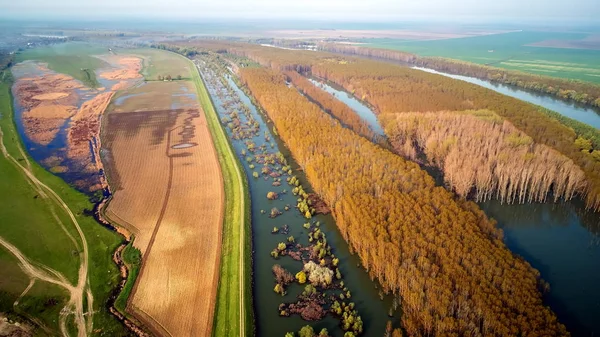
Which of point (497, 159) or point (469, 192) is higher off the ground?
point (497, 159)

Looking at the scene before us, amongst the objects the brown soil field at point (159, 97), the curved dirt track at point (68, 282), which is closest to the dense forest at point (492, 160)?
the curved dirt track at point (68, 282)

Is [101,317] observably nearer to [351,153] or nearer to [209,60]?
[351,153]

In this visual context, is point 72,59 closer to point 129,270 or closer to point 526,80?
point 129,270

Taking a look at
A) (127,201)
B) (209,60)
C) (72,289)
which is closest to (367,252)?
(72,289)

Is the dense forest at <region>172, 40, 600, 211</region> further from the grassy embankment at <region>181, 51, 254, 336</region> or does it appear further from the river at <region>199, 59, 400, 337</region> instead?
the grassy embankment at <region>181, 51, 254, 336</region>

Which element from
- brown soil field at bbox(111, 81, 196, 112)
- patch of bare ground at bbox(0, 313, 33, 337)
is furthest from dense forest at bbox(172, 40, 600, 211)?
patch of bare ground at bbox(0, 313, 33, 337)

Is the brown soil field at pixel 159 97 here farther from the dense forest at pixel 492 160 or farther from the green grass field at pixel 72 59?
the dense forest at pixel 492 160

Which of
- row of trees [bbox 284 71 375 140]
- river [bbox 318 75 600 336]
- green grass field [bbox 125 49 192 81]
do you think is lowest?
river [bbox 318 75 600 336]
